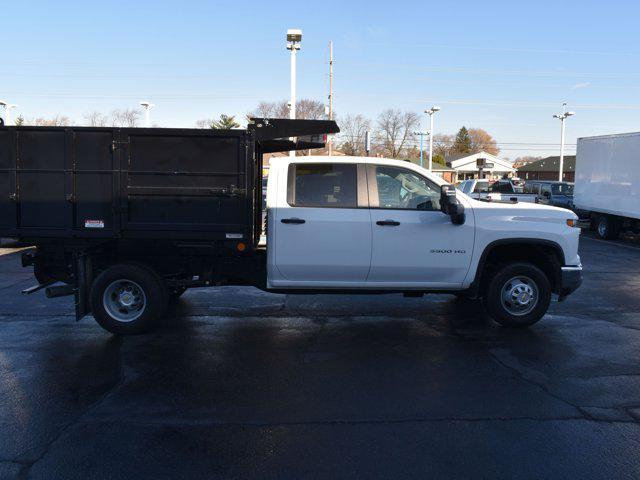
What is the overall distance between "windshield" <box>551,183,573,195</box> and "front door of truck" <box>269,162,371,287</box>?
23.6 meters

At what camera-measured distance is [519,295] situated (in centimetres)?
730

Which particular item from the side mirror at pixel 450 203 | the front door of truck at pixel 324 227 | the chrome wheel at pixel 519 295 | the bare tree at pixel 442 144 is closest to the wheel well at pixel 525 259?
the chrome wheel at pixel 519 295

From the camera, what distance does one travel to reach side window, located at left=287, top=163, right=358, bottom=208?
6.90 metres

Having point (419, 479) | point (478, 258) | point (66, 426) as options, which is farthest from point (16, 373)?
point (478, 258)

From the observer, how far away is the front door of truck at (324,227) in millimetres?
6836

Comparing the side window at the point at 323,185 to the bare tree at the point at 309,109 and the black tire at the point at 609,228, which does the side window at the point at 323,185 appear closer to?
the black tire at the point at 609,228

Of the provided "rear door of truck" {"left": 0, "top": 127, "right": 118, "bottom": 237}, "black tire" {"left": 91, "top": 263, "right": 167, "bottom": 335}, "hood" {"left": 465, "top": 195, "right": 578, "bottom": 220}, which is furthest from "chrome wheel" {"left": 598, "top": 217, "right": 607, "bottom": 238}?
"rear door of truck" {"left": 0, "top": 127, "right": 118, "bottom": 237}

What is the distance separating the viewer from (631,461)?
12.9 feet

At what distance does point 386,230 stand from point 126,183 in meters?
2.95

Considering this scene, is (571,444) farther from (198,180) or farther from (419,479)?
(198,180)

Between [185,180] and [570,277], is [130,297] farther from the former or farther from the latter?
[570,277]

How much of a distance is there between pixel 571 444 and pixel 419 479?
4.07 ft

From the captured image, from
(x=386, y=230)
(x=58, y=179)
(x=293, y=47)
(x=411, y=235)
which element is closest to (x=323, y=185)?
(x=386, y=230)

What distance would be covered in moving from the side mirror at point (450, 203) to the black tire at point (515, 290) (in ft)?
3.40
